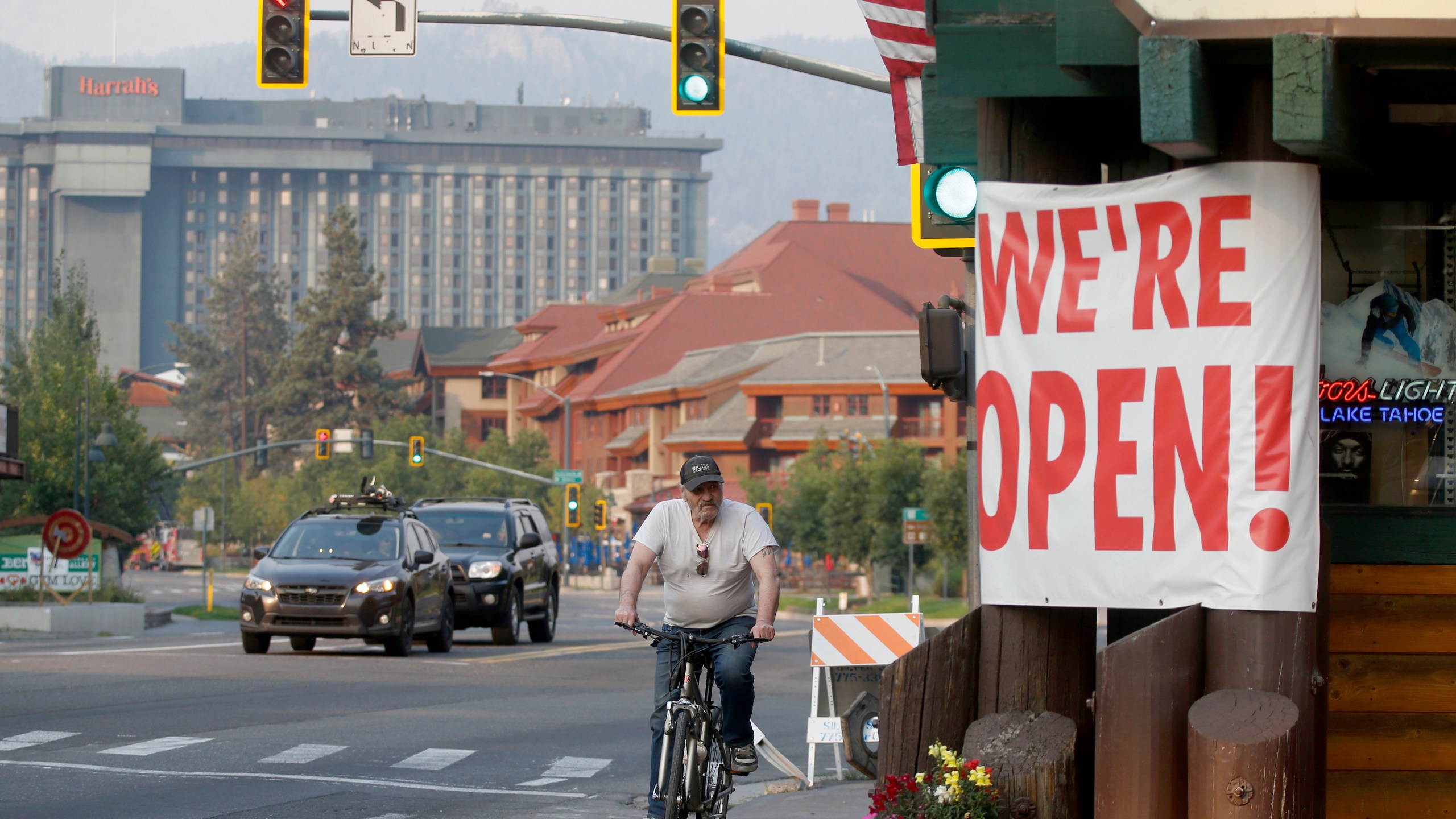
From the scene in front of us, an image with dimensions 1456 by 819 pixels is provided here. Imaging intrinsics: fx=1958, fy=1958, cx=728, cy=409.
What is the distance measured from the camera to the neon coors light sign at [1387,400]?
7.35 m

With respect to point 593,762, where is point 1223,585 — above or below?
above

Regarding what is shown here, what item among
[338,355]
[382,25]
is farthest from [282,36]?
[338,355]

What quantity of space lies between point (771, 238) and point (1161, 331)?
122355 mm

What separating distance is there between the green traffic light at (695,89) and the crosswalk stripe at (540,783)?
6.89m

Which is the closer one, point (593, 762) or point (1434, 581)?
point (1434, 581)

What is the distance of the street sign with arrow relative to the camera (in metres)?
16.6

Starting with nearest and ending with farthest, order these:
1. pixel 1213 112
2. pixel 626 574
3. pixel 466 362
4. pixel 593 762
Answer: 1. pixel 1213 112
2. pixel 626 574
3. pixel 593 762
4. pixel 466 362

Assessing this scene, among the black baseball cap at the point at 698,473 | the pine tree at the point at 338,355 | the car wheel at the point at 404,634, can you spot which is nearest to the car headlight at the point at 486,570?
the car wheel at the point at 404,634

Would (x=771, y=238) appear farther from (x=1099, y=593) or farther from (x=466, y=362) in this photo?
(x=1099, y=593)

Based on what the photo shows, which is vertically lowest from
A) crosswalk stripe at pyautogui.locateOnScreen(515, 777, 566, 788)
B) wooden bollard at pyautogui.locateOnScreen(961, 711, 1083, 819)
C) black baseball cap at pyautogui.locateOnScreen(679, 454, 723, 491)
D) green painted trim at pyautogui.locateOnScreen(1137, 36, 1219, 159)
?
crosswalk stripe at pyautogui.locateOnScreen(515, 777, 566, 788)

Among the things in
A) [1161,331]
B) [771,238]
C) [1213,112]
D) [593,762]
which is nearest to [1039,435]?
[1161,331]

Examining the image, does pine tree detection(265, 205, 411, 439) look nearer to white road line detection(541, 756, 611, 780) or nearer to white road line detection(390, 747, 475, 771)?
white road line detection(390, 747, 475, 771)

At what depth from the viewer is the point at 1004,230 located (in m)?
7.12

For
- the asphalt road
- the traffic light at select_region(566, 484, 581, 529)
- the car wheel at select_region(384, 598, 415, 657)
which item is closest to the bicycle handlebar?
the asphalt road
